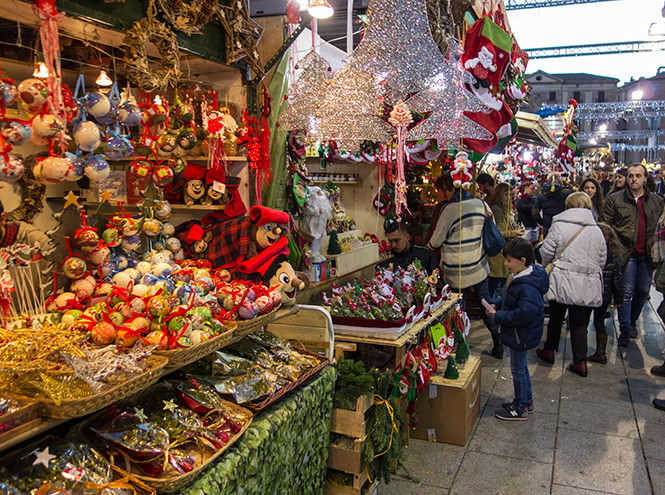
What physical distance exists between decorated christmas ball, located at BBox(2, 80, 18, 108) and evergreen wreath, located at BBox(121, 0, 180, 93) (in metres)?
0.60

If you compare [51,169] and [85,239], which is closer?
[51,169]

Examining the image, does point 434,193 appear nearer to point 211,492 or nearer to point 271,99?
point 271,99

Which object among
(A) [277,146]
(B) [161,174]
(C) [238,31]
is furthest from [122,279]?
(A) [277,146]

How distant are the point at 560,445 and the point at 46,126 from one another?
11.4 feet

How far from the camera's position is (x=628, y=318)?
5.48 meters

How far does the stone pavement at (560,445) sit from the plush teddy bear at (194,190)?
2.05m

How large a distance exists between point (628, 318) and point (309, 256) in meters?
3.79

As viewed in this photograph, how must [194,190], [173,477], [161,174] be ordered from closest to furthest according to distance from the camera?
[173,477] → [161,174] → [194,190]

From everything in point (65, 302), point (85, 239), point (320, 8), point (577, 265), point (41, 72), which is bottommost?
point (577, 265)

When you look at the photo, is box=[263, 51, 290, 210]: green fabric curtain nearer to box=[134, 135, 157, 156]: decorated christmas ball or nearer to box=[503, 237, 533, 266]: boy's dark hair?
box=[134, 135, 157, 156]: decorated christmas ball

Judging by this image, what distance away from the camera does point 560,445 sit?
11.1 ft

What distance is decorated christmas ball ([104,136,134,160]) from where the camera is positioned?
198 centimetres

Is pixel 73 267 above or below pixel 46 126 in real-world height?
below

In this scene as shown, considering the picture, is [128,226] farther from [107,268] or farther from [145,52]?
[145,52]
